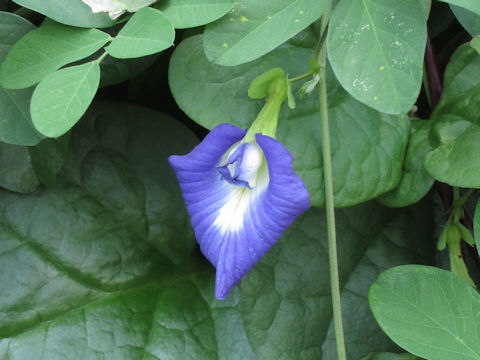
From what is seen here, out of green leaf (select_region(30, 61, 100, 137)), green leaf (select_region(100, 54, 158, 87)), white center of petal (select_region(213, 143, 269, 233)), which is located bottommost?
white center of petal (select_region(213, 143, 269, 233))

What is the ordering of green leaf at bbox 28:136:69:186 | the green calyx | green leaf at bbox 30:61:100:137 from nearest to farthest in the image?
green leaf at bbox 30:61:100:137
the green calyx
green leaf at bbox 28:136:69:186

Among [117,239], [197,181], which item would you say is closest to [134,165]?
[117,239]

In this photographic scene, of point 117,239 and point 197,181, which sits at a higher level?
point 197,181

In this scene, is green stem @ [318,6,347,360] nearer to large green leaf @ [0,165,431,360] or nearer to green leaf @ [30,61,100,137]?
large green leaf @ [0,165,431,360]

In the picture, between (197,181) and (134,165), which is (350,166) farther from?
(134,165)

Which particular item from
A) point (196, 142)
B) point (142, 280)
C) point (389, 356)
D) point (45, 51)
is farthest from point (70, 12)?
point (389, 356)

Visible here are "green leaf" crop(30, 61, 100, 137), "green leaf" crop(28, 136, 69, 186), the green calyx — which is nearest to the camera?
"green leaf" crop(30, 61, 100, 137)

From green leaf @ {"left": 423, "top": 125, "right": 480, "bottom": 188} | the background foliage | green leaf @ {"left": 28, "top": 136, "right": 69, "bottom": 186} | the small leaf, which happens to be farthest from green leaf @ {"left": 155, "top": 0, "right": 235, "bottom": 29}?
green leaf @ {"left": 423, "top": 125, "right": 480, "bottom": 188}
